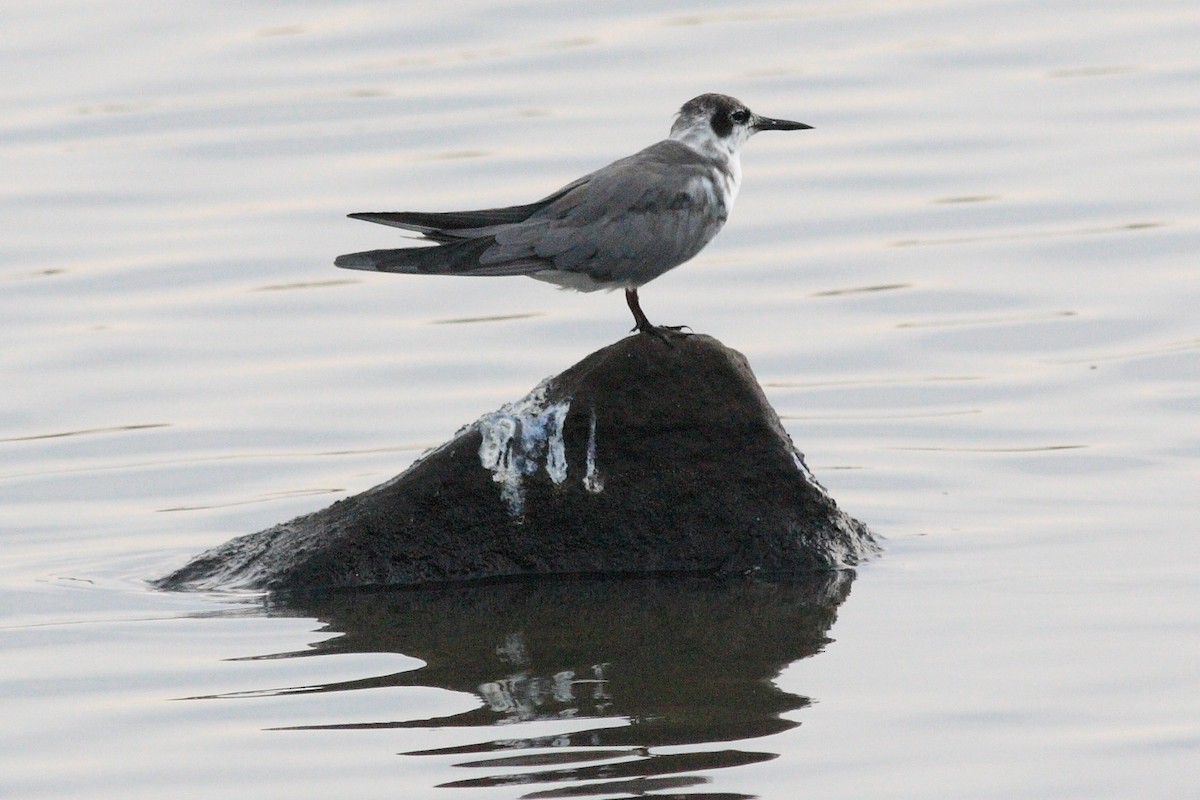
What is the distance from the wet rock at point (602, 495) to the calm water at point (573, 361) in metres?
0.19

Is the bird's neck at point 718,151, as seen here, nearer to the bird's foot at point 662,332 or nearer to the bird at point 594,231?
the bird at point 594,231

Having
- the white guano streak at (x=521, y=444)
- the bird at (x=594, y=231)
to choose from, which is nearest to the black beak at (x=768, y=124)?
the bird at (x=594, y=231)

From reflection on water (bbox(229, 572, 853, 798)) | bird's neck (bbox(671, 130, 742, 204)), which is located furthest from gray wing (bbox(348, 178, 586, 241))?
reflection on water (bbox(229, 572, 853, 798))

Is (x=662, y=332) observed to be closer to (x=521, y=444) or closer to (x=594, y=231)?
(x=594, y=231)

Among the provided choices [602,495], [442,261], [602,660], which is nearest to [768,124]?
[442,261]

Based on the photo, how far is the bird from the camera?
7.11m

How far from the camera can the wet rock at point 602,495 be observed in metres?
7.14

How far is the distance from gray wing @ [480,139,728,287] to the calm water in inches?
45.3

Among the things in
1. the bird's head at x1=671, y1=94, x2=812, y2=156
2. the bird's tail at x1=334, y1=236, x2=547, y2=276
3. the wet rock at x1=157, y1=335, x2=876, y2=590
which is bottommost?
the wet rock at x1=157, y1=335, x2=876, y2=590

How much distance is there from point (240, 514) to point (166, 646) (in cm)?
183

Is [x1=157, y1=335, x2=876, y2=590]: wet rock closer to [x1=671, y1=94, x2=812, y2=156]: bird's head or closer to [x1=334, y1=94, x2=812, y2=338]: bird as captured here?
[x1=334, y1=94, x2=812, y2=338]: bird

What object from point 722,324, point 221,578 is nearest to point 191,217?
point 722,324

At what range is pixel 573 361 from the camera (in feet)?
34.1

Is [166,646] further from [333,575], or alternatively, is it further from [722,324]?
[722,324]
